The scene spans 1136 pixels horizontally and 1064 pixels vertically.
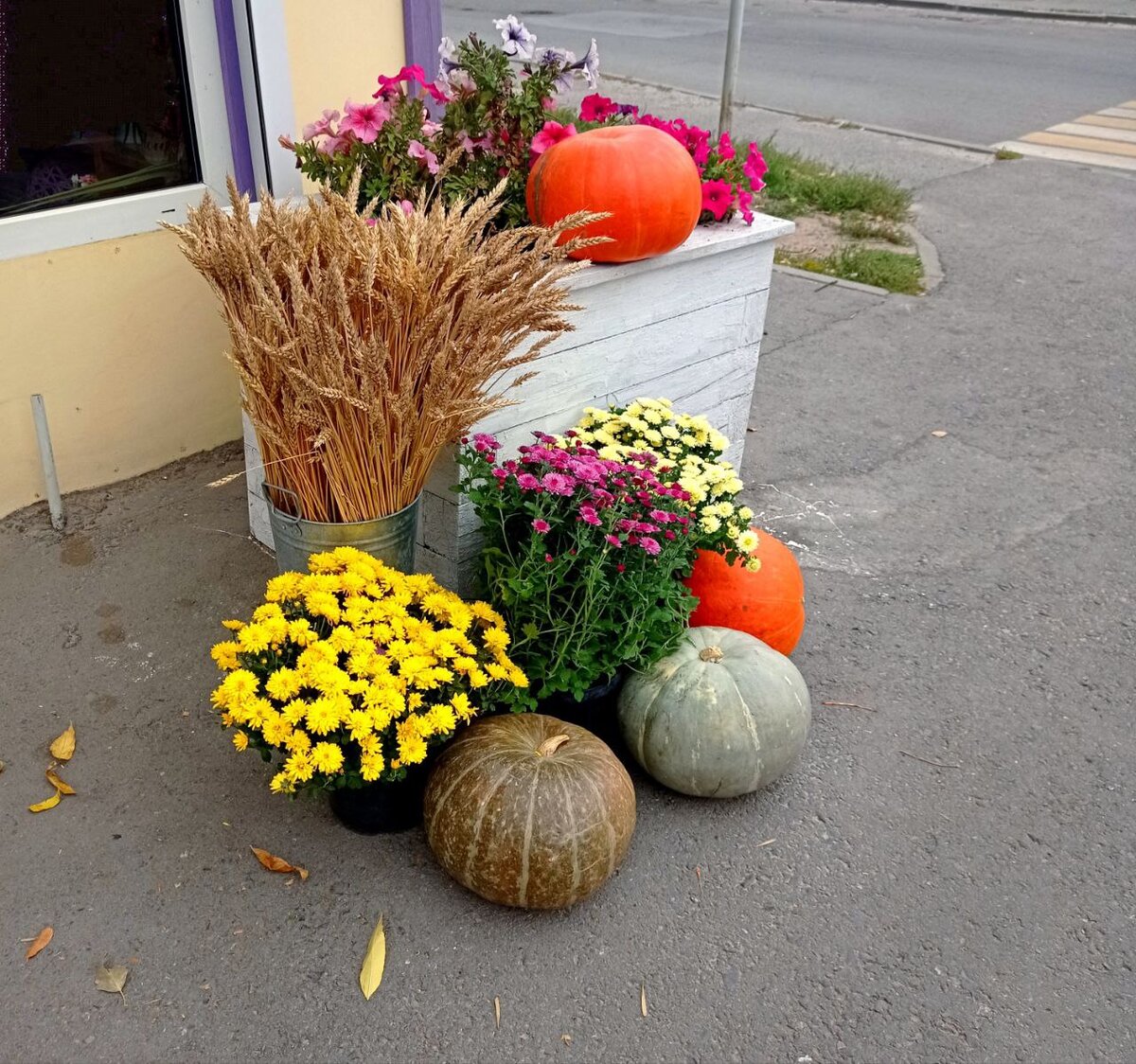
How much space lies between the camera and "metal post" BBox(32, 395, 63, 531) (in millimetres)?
3648

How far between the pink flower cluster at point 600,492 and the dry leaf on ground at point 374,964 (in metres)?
0.96

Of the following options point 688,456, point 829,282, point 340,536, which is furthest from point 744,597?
point 829,282

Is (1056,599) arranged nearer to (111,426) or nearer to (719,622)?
(719,622)

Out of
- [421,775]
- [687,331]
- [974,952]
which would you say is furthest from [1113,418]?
[421,775]

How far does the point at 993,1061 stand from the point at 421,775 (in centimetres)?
141

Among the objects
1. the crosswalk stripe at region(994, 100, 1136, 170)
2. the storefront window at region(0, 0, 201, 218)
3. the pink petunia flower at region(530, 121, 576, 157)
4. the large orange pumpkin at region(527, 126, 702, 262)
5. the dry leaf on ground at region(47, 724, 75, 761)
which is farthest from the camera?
the crosswalk stripe at region(994, 100, 1136, 170)

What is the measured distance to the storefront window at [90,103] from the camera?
3463mm

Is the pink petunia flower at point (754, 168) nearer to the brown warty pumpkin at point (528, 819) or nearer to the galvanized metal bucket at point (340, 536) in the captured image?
the galvanized metal bucket at point (340, 536)

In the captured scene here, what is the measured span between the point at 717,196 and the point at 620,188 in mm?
700

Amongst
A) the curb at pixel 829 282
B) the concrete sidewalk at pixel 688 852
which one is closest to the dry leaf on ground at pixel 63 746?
→ the concrete sidewalk at pixel 688 852

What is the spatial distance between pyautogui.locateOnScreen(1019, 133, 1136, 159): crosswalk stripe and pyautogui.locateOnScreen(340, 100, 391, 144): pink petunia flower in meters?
8.94

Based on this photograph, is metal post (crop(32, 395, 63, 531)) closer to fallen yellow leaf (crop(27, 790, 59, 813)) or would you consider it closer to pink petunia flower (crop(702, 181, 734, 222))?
fallen yellow leaf (crop(27, 790, 59, 813))

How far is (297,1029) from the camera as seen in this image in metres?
2.23

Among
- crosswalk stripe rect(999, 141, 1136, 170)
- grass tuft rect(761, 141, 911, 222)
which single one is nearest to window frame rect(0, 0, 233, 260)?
grass tuft rect(761, 141, 911, 222)
